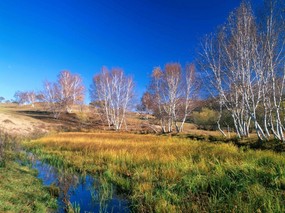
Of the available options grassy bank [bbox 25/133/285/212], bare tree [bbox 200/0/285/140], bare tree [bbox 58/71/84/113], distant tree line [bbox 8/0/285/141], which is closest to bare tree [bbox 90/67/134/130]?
distant tree line [bbox 8/0/285/141]

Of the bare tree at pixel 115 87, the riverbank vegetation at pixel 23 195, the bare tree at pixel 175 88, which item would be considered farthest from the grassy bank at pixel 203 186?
the bare tree at pixel 115 87

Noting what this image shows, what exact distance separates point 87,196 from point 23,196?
1878 millimetres

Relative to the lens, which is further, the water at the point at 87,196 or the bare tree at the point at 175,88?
the bare tree at the point at 175,88

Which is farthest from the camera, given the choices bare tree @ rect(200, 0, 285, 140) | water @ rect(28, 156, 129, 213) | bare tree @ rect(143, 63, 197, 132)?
bare tree @ rect(143, 63, 197, 132)

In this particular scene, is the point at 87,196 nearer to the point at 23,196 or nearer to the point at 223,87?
the point at 23,196

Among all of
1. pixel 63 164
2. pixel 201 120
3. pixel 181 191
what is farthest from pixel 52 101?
pixel 181 191

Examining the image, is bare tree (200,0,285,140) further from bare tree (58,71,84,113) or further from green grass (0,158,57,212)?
bare tree (58,71,84,113)

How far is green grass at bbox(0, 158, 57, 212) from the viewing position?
5285 millimetres

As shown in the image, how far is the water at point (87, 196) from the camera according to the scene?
605 cm

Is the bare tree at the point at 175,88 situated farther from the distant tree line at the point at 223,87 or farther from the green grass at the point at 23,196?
the green grass at the point at 23,196

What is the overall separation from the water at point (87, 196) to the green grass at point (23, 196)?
0.44 metres

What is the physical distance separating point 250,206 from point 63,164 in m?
9.87

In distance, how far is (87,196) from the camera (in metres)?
7.06

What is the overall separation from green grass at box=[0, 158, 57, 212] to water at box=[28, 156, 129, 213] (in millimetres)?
444
